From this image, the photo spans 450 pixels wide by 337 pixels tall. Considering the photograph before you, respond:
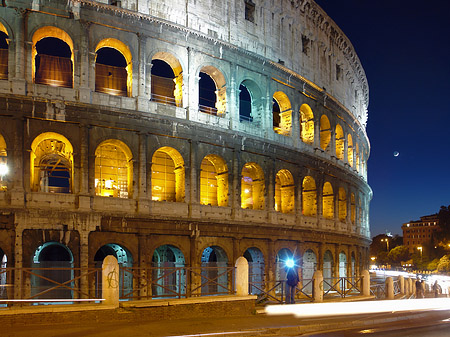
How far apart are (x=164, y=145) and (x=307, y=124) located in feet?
39.6

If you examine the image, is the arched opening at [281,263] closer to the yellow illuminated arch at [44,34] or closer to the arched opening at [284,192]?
the arched opening at [284,192]

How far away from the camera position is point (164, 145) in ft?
76.0

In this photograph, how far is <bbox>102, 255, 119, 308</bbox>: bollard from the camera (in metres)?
14.0

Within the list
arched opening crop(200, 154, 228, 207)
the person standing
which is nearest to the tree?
arched opening crop(200, 154, 228, 207)

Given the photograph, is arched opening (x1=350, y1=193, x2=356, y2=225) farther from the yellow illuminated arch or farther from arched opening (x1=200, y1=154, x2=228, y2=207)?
the yellow illuminated arch

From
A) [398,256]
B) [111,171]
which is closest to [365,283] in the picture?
[111,171]

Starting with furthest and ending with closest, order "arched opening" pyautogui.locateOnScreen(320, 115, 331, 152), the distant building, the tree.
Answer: the distant building
the tree
"arched opening" pyautogui.locateOnScreen(320, 115, 331, 152)

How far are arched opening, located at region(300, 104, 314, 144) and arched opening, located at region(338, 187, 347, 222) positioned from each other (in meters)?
5.99

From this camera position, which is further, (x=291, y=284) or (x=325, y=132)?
(x=325, y=132)

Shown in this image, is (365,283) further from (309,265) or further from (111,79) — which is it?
(111,79)

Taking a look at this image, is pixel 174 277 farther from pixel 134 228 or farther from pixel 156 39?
pixel 156 39

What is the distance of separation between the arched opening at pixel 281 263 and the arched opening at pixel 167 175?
7309 millimetres

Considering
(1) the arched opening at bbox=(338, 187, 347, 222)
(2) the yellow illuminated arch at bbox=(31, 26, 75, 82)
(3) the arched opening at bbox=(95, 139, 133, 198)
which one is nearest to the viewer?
(2) the yellow illuminated arch at bbox=(31, 26, 75, 82)

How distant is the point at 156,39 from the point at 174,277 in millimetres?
11080
